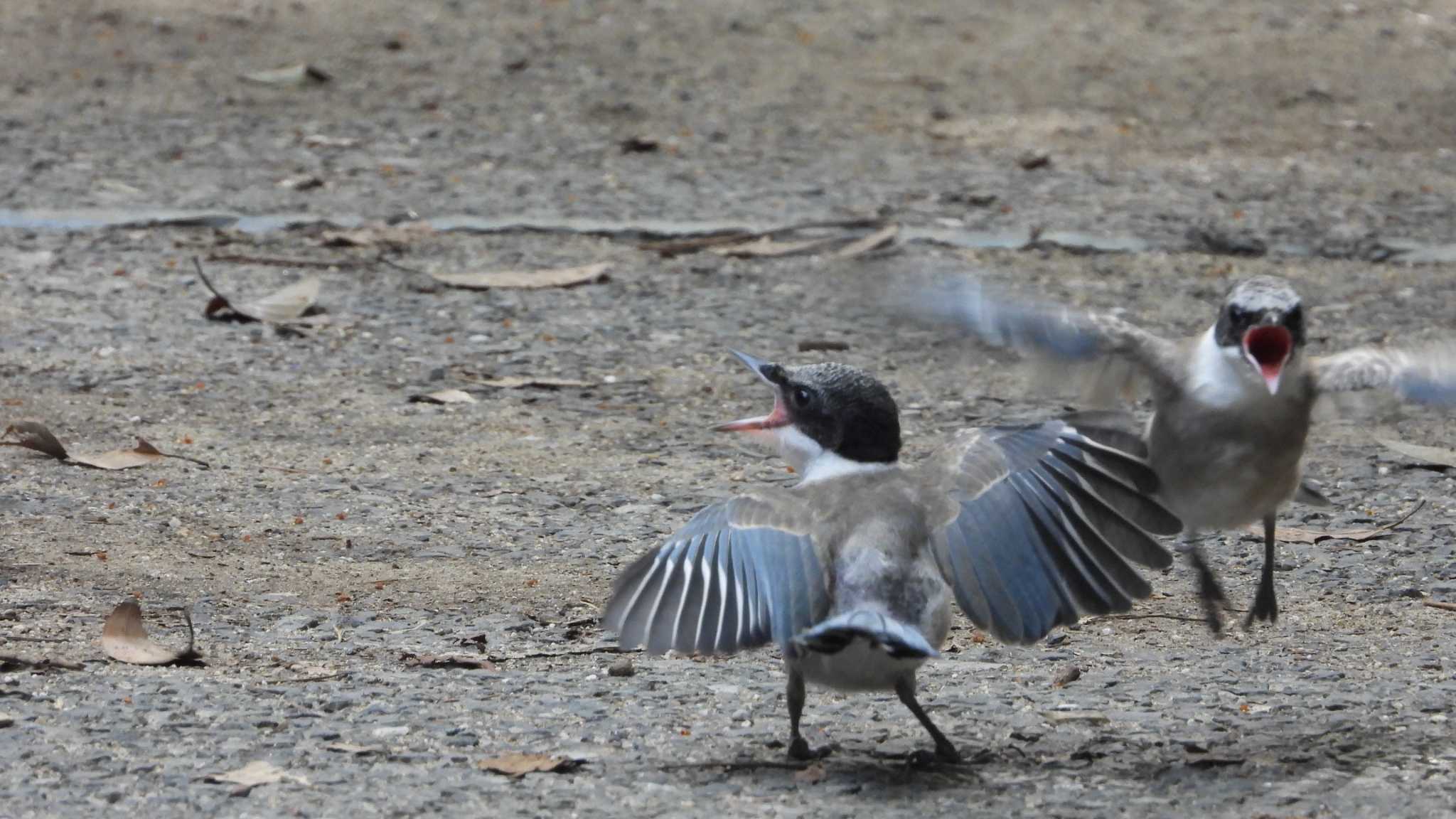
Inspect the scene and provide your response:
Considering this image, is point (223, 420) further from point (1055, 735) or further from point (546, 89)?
point (546, 89)

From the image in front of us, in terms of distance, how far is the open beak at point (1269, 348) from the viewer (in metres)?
4.39

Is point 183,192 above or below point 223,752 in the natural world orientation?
below

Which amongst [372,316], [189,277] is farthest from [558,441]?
[189,277]

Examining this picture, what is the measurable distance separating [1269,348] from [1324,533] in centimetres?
136

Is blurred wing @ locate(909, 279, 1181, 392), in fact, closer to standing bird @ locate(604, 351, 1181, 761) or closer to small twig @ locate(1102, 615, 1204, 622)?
standing bird @ locate(604, 351, 1181, 761)

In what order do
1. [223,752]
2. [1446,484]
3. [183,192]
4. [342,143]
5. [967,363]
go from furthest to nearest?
[342,143] < [183,192] < [967,363] < [1446,484] < [223,752]

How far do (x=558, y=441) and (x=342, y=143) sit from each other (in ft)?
13.6

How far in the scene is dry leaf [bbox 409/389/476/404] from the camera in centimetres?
661

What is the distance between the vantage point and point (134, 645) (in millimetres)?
4457

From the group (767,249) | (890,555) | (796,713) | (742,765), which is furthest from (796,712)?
(767,249)

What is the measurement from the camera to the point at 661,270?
813cm

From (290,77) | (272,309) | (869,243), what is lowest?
(290,77)

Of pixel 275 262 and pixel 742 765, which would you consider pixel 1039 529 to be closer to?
pixel 742 765

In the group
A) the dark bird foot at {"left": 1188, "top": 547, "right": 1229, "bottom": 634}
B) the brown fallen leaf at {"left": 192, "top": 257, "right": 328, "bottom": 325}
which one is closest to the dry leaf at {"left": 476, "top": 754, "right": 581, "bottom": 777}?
the dark bird foot at {"left": 1188, "top": 547, "right": 1229, "bottom": 634}
